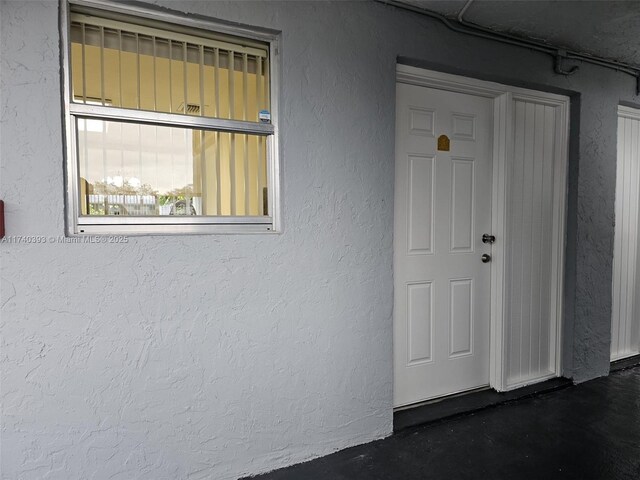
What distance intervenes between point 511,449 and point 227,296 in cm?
185

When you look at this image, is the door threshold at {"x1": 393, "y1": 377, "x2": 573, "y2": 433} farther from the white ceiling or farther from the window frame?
the white ceiling

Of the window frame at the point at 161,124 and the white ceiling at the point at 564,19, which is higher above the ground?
the white ceiling at the point at 564,19

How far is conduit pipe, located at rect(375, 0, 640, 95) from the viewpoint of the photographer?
2.33m

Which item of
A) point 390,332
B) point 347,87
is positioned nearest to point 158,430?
point 390,332

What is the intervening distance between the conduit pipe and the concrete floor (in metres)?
2.47

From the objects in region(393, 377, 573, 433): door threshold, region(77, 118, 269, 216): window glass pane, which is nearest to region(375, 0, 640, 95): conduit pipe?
region(77, 118, 269, 216): window glass pane

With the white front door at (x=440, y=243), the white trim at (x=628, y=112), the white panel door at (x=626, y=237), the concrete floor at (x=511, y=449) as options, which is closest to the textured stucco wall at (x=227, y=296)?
the concrete floor at (x=511, y=449)

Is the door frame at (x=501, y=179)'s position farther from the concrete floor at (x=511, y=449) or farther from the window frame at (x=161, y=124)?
the window frame at (x=161, y=124)

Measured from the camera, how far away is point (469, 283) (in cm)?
284

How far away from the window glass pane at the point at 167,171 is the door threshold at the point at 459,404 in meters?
1.65

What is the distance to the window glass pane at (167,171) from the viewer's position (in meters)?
1.79

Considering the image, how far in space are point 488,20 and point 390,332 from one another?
2.07m

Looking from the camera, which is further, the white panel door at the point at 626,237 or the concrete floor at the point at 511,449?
the white panel door at the point at 626,237

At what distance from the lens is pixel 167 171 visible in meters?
1.92
